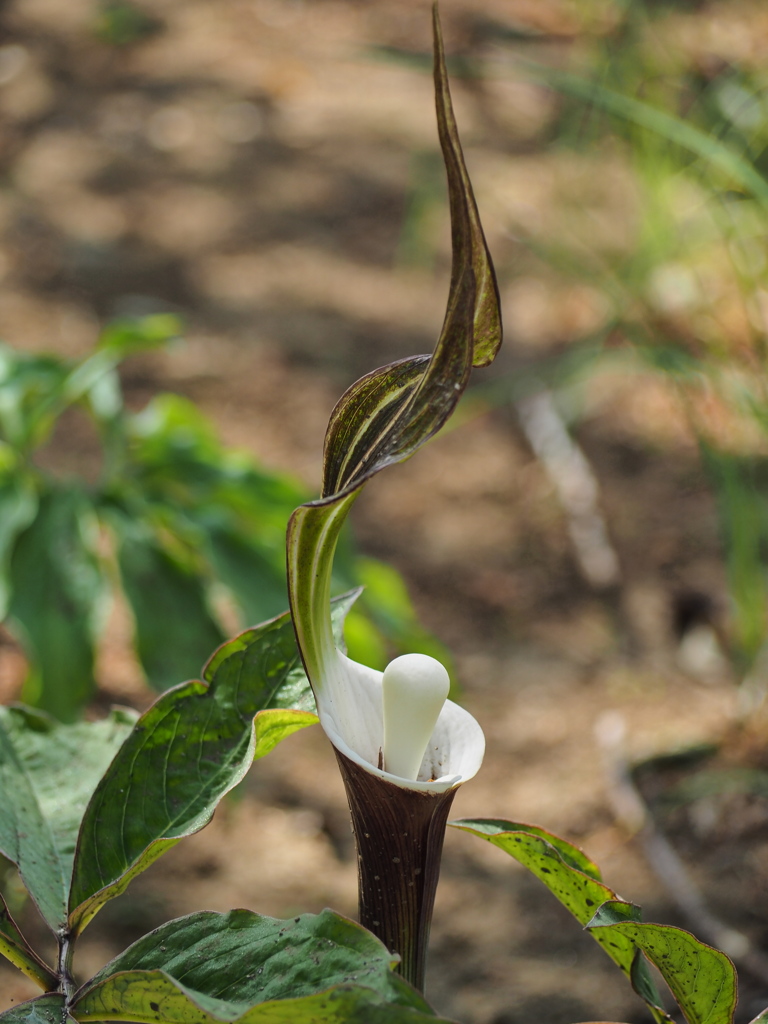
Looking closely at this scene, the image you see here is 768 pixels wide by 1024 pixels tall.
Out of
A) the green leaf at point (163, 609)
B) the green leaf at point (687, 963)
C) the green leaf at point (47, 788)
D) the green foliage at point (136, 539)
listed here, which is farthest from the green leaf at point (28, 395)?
the green leaf at point (687, 963)

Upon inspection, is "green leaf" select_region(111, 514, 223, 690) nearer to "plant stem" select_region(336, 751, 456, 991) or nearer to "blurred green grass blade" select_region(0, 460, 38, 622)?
"blurred green grass blade" select_region(0, 460, 38, 622)

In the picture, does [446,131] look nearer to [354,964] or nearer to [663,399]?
[354,964]

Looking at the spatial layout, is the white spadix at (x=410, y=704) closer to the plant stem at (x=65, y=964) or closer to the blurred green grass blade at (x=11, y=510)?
the plant stem at (x=65, y=964)

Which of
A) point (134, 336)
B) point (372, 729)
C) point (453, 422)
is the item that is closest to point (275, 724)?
point (372, 729)

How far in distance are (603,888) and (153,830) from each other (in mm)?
219

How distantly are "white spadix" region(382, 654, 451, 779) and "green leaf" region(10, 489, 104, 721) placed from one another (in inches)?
27.2

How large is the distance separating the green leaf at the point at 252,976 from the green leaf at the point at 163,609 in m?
0.61

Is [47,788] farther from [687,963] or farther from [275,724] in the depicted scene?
[687,963]

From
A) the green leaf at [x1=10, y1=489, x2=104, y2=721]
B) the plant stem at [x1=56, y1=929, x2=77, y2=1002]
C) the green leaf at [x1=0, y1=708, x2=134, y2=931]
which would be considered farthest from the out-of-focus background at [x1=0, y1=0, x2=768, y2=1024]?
the plant stem at [x1=56, y1=929, x2=77, y2=1002]

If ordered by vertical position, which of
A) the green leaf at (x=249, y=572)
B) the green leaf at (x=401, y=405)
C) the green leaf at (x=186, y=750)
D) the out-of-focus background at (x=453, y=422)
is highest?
the green leaf at (x=401, y=405)

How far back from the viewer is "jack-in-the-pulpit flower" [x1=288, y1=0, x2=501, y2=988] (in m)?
0.35

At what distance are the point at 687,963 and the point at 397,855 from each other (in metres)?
0.14

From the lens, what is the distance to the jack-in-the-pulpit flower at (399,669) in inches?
13.7

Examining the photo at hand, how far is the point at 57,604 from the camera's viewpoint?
107 centimetres
